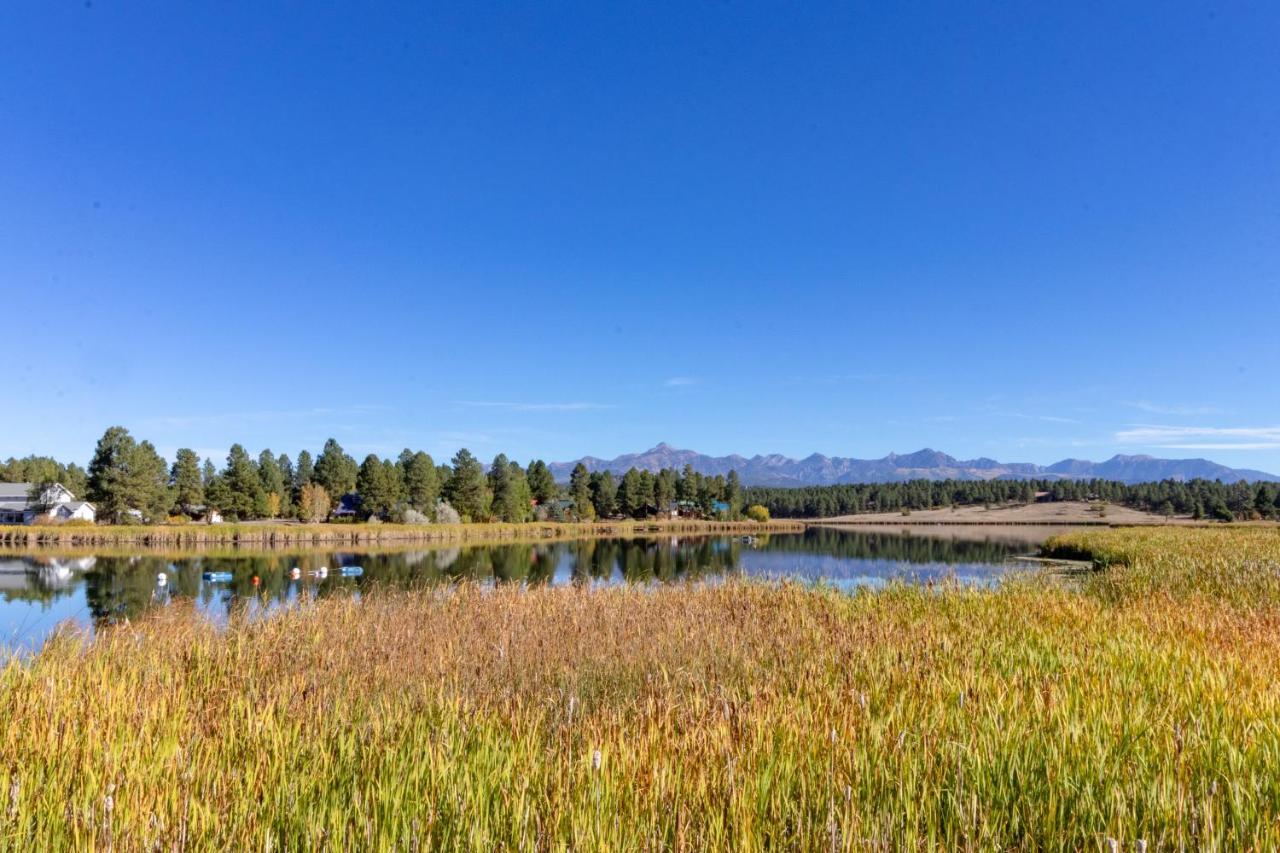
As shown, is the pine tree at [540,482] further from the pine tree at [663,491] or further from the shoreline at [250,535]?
the shoreline at [250,535]

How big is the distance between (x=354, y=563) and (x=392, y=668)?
3795cm

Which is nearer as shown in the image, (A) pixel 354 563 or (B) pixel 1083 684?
(B) pixel 1083 684

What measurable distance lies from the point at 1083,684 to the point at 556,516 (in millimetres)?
100328

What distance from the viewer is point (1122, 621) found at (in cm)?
948

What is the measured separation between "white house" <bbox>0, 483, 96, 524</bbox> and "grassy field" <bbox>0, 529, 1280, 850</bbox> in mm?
94250

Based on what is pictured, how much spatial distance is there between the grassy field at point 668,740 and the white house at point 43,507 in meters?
94.3

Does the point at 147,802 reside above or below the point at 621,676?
above

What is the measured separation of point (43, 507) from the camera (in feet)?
271

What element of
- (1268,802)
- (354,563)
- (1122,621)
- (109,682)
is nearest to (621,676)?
(109,682)

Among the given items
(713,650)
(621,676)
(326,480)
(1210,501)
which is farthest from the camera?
(1210,501)

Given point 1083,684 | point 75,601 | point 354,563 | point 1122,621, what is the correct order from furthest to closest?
1. point 354,563
2. point 75,601
3. point 1122,621
4. point 1083,684

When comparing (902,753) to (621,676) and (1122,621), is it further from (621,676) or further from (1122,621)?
(1122,621)

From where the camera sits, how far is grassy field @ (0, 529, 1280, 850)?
339 centimetres

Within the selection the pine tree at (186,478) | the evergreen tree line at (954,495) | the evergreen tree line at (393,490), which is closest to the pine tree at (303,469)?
the evergreen tree line at (393,490)
